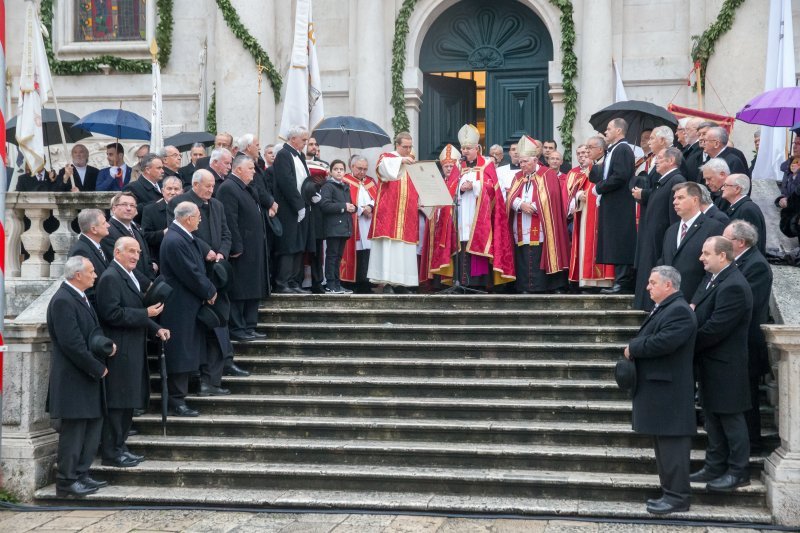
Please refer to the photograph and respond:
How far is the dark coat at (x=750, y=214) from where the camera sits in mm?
8812

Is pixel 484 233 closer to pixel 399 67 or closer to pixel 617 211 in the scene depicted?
pixel 617 211

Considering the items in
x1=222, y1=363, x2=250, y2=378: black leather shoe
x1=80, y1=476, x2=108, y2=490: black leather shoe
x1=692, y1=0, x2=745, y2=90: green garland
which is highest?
x1=692, y1=0, x2=745, y2=90: green garland

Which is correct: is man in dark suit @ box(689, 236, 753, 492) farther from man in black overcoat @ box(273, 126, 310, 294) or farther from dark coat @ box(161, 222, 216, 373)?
man in black overcoat @ box(273, 126, 310, 294)

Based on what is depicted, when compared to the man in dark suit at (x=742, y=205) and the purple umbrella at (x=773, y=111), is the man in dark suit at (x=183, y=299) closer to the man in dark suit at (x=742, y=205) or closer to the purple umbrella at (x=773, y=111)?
the man in dark suit at (x=742, y=205)

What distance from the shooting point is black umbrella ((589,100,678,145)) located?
38.8 feet

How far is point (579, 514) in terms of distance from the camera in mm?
7582

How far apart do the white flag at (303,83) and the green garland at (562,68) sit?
335 centimetres

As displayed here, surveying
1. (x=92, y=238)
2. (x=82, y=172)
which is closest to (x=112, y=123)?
(x=82, y=172)

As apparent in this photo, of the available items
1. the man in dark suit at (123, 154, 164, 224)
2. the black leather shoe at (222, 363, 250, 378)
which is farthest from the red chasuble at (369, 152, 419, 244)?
the black leather shoe at (222, 363, 250, 378)

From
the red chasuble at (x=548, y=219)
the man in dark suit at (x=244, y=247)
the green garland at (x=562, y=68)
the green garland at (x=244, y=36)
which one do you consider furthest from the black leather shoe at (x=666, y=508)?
the green garland at (x=244, y=36)

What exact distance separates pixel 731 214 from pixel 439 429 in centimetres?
296

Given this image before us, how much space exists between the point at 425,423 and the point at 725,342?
2.53 m

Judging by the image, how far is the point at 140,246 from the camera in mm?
9570

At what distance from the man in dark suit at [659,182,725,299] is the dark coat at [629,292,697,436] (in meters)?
1.10
